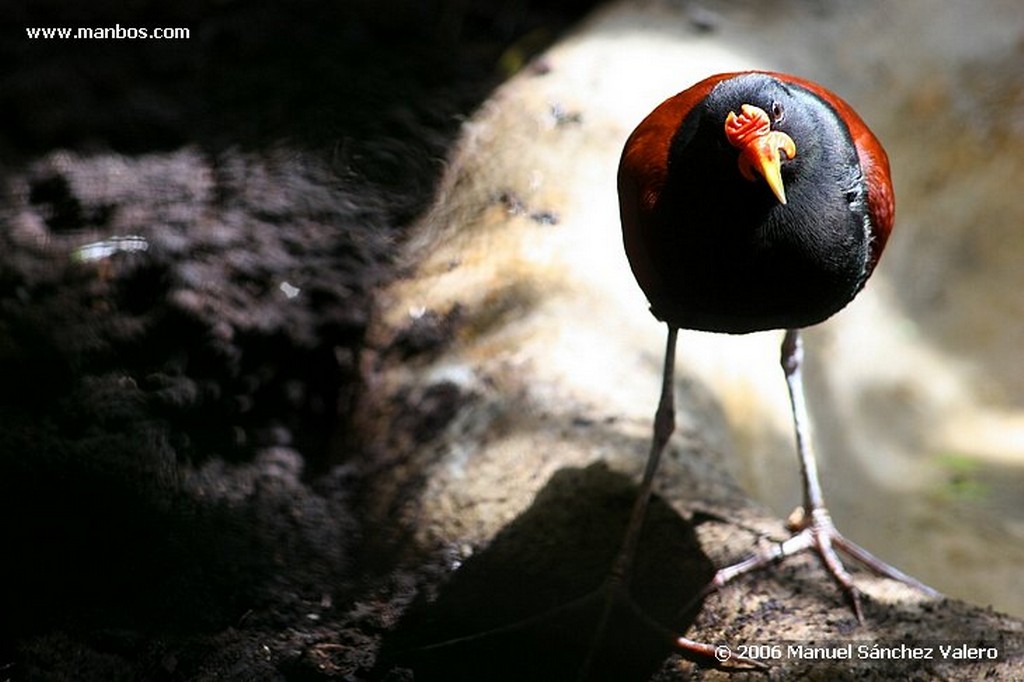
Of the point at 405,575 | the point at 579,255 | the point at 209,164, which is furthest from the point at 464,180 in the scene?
the point at 405,575

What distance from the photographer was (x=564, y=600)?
263 cm

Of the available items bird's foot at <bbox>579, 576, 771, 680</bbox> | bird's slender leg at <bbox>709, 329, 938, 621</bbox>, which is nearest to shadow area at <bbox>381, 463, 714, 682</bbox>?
bird's foot at <bbox>579, 576, 771, 680</bbox>

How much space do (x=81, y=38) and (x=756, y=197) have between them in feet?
10.9

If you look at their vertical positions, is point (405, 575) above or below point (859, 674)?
below

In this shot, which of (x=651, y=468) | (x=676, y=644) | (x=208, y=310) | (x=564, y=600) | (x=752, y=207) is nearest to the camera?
(x=752, y=207)

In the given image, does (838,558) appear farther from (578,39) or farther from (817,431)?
(578,39)

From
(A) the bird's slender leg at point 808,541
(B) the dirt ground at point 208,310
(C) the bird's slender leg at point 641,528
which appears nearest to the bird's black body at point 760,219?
(C) the bird's slender leg at point 641,528

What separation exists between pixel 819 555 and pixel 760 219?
0.98m

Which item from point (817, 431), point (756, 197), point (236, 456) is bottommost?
point (236, 456)

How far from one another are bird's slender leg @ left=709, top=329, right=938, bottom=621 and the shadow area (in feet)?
0.43

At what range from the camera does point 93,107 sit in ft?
14.1

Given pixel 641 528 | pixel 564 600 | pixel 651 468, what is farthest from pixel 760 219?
pixel 564 600

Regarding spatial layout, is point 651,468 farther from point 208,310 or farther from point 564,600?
point 208,310

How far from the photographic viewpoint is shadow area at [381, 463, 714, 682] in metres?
2.43
